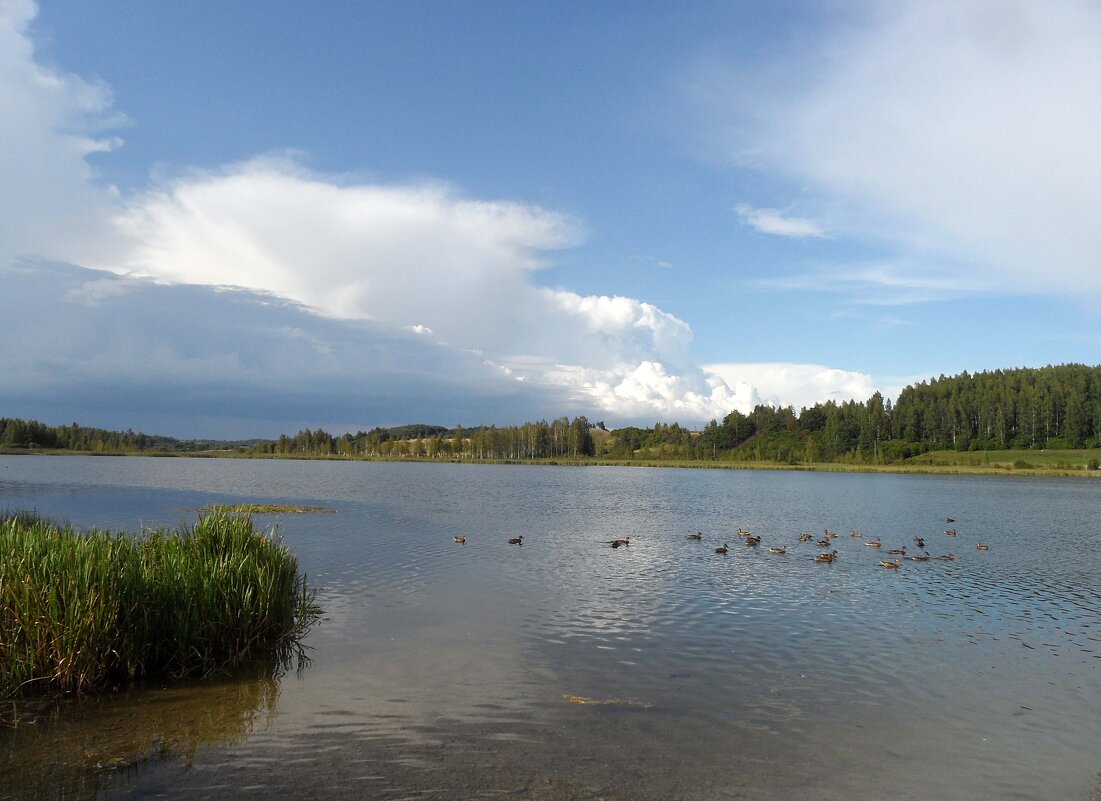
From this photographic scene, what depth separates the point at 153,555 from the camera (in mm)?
14117

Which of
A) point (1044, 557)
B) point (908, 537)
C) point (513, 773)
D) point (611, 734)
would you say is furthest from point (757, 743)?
point (908, 537)

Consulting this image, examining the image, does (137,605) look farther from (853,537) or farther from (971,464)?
(971,464)

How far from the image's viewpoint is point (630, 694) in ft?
42.4

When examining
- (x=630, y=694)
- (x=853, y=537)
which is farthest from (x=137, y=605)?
(x=853, y=537)

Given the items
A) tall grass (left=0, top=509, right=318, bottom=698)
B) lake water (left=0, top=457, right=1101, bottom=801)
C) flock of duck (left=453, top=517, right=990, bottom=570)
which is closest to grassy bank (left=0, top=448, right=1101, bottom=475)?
flock of duck (left=453, top=517, right=990, bottom=570)

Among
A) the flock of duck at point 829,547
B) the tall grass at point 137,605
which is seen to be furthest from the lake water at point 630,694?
the flock of duck at point 829,547

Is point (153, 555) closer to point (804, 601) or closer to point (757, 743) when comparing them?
point (757, 743)

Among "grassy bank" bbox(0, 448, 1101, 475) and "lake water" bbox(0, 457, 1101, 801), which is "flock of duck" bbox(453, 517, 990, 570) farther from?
"grassy bank" bbox(0, 448, 1101, 475)

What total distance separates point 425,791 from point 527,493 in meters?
62.6

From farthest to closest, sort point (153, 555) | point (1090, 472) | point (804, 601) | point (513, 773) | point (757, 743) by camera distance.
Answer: point (1090, 472), point (804, 601), point (153, 555), point (757, 743), point (513, 773)

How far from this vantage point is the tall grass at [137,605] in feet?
36.8

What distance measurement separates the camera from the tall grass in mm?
11211

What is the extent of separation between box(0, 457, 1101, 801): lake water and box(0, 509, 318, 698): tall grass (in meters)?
0.82

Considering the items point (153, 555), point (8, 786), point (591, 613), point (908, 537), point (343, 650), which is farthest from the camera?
point (908, 537)
